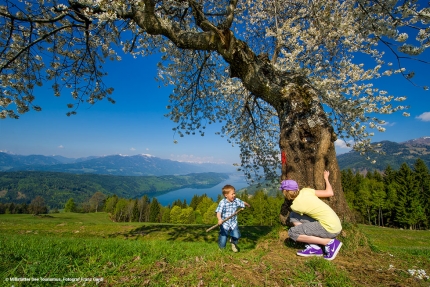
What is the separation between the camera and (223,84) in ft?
33.4

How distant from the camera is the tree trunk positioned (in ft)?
15.1

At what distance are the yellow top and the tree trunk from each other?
73cm

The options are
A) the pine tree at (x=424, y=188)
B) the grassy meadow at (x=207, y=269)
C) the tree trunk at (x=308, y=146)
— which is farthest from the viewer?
the pine tree at (x=424, y=188)

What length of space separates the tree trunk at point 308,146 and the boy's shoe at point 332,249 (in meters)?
0.88

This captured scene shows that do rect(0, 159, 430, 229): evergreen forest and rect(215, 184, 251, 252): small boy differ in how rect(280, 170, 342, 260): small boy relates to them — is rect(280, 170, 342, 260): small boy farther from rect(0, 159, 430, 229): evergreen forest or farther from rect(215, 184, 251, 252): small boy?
rect(0, 159, 430, 229): evergreen forest

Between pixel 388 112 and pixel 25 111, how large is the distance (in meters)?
11.9

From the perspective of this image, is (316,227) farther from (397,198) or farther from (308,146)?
(397,198)

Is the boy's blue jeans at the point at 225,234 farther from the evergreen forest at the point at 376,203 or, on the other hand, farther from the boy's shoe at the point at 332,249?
the evergreen forest at the point at 376,203

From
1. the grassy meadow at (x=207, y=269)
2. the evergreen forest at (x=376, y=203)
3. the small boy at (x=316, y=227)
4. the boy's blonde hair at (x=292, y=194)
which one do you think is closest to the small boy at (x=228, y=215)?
the boy's blonde hair at (x=292, y=194)

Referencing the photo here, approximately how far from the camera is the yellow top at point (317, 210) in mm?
3760

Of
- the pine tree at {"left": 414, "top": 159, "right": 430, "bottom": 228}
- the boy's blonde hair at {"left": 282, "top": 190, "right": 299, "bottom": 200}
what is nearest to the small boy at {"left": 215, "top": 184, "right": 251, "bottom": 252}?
the boy's blonde hair at {"left": 282, "top": 190, "right": 299, "bottom": 200}

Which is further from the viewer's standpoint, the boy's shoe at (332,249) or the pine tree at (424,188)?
the pine tree at (424,188)

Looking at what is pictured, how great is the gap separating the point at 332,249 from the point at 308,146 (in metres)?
2.13

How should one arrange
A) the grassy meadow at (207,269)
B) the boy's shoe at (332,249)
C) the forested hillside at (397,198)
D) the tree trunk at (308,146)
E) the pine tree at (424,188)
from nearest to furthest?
the grassy meadow at (207,269) → the boy's shoe at (332,249) → the tree trunk at (308,146) → the forested hillside at (397,198) → the pine tree at (424,188)
